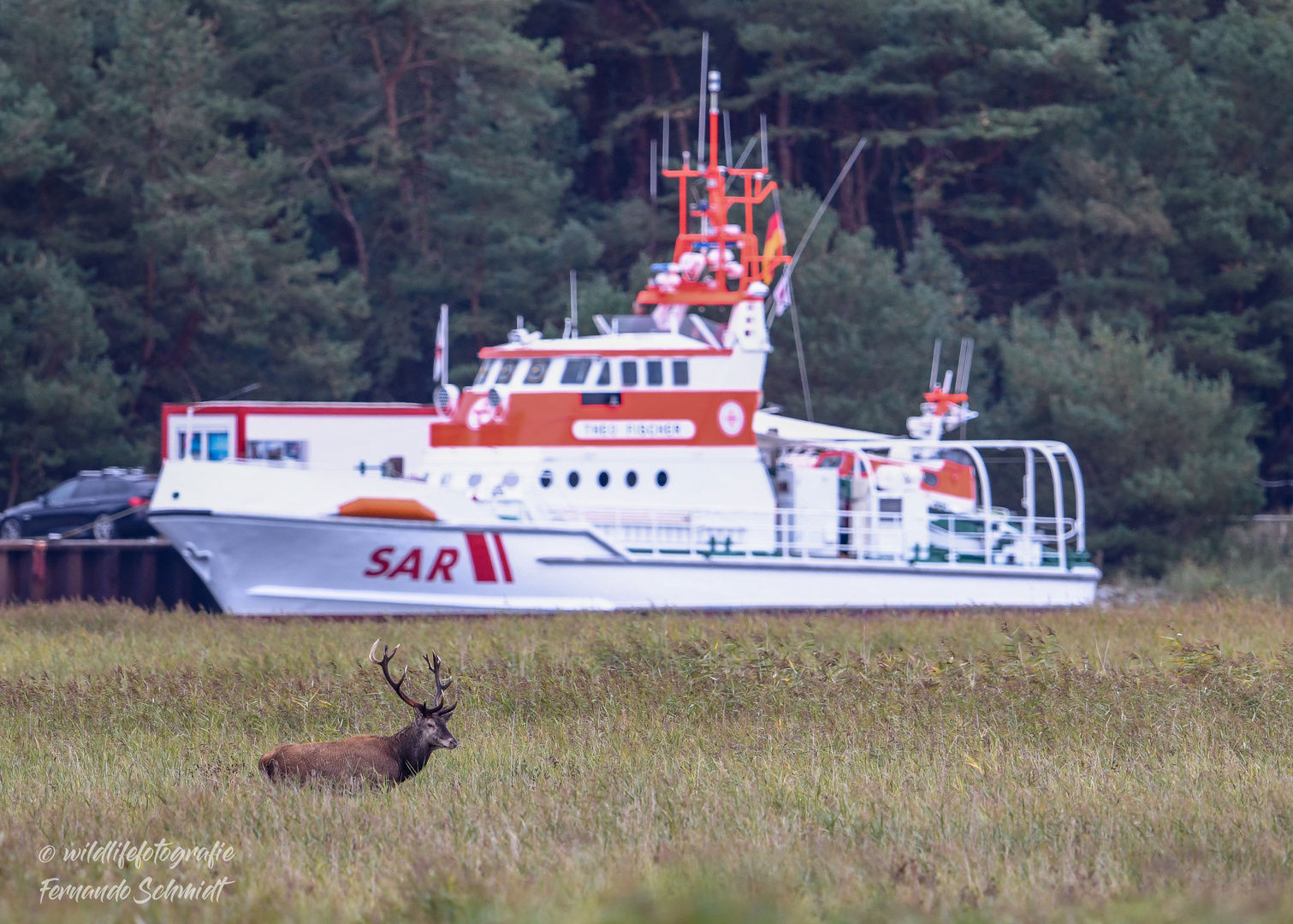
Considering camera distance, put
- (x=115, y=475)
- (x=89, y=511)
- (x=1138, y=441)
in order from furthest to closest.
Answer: (x=1138, y=441) < (x=115, y=475) < (x=89, y=511)

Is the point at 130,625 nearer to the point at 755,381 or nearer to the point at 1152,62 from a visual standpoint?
the point at 755,381

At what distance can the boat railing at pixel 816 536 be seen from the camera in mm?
21641

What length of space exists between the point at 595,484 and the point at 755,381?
8.05ft

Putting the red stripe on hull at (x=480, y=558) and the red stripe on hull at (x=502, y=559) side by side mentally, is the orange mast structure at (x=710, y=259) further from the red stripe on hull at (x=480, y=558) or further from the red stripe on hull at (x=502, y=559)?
the red stripe on hull at (x=480, y=558)

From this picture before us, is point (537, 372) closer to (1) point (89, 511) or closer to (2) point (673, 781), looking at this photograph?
(1) point (89, 511)

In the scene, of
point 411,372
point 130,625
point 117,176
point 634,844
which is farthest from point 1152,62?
point 634,844

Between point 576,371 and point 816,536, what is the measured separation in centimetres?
382

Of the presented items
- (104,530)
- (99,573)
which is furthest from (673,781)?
(104,530)

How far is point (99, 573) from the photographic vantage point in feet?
75.1

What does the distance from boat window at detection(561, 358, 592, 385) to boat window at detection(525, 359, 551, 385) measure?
252mm

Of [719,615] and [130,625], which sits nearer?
[130,625]

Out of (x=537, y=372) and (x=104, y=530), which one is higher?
(x=537, y=372)

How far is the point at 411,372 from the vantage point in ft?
138

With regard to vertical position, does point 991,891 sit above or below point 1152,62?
below
